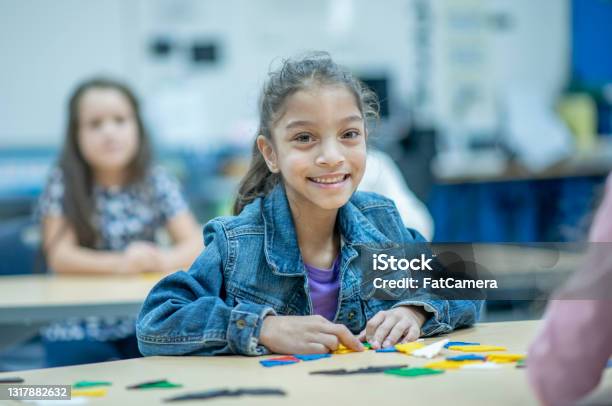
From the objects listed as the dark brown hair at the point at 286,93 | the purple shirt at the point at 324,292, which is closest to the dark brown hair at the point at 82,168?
the dark brown hair at the point at 286,93

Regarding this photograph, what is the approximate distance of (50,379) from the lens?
4.14 feet

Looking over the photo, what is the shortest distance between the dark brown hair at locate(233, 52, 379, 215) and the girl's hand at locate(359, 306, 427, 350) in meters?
0.33

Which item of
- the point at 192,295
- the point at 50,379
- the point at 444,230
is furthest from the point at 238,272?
the point at 444,230

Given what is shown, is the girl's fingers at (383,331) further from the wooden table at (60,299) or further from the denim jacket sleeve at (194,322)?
the wooden table at (60,299)

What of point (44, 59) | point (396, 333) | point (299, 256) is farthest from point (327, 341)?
point (44, 59)

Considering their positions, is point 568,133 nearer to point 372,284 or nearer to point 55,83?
point 55,83

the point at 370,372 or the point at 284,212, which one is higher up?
the point at 284,212

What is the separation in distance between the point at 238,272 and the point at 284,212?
14 centimetres

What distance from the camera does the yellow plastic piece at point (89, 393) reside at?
3.70ft

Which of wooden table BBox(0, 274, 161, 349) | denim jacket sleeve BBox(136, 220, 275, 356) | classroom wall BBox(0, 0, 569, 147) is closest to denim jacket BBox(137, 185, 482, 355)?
denim jacket sleeve BBox(136, 220, 275, 356)

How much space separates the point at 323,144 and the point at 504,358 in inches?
18.4

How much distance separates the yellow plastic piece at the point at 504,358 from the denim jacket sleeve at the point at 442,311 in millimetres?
212

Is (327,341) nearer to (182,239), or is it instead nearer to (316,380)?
(316,380)

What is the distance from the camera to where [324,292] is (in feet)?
5.20
